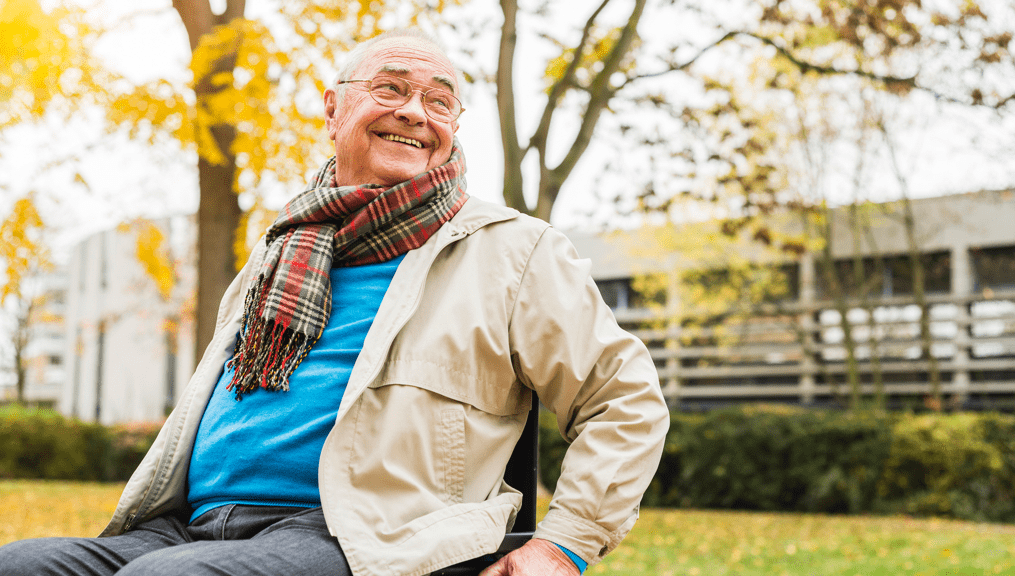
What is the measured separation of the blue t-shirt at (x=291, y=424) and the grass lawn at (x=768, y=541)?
5.28m

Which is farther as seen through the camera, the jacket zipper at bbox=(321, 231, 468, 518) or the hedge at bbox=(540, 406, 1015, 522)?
the hedge at bbox=(540, 406, 1015, 522)

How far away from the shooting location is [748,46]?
26.6 ft

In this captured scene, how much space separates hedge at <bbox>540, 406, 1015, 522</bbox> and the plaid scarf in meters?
10.2

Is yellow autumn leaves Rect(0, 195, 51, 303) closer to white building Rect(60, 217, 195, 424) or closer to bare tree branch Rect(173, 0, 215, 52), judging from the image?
bare tree branch Rect(173, 0, 215, 52)

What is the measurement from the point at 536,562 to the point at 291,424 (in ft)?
1.96

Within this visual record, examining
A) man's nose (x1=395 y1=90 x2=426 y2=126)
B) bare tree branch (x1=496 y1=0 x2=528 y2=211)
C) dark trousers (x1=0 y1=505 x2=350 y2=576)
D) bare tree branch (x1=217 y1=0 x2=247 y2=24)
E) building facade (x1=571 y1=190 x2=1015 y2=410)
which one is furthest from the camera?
building facade (x1=571 y1=190 x2=1015 y2=410)

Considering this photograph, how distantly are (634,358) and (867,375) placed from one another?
70.6 ft

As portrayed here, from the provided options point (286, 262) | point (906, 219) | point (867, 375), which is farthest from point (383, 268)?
point (867, 375)

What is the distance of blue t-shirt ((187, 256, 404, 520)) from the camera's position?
5.84 feet

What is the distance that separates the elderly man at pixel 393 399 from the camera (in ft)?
5.51

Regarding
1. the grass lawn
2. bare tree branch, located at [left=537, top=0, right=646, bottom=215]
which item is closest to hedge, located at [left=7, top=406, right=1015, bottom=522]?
the grass lawn

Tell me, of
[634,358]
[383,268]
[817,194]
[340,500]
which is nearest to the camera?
[340,500]

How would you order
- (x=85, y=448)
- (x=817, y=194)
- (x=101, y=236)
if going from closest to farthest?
1. (x=85, y=448)
2. (x=817, y=194)
3. (x=101, y=236)

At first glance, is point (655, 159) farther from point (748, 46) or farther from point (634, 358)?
point (634, 358)
